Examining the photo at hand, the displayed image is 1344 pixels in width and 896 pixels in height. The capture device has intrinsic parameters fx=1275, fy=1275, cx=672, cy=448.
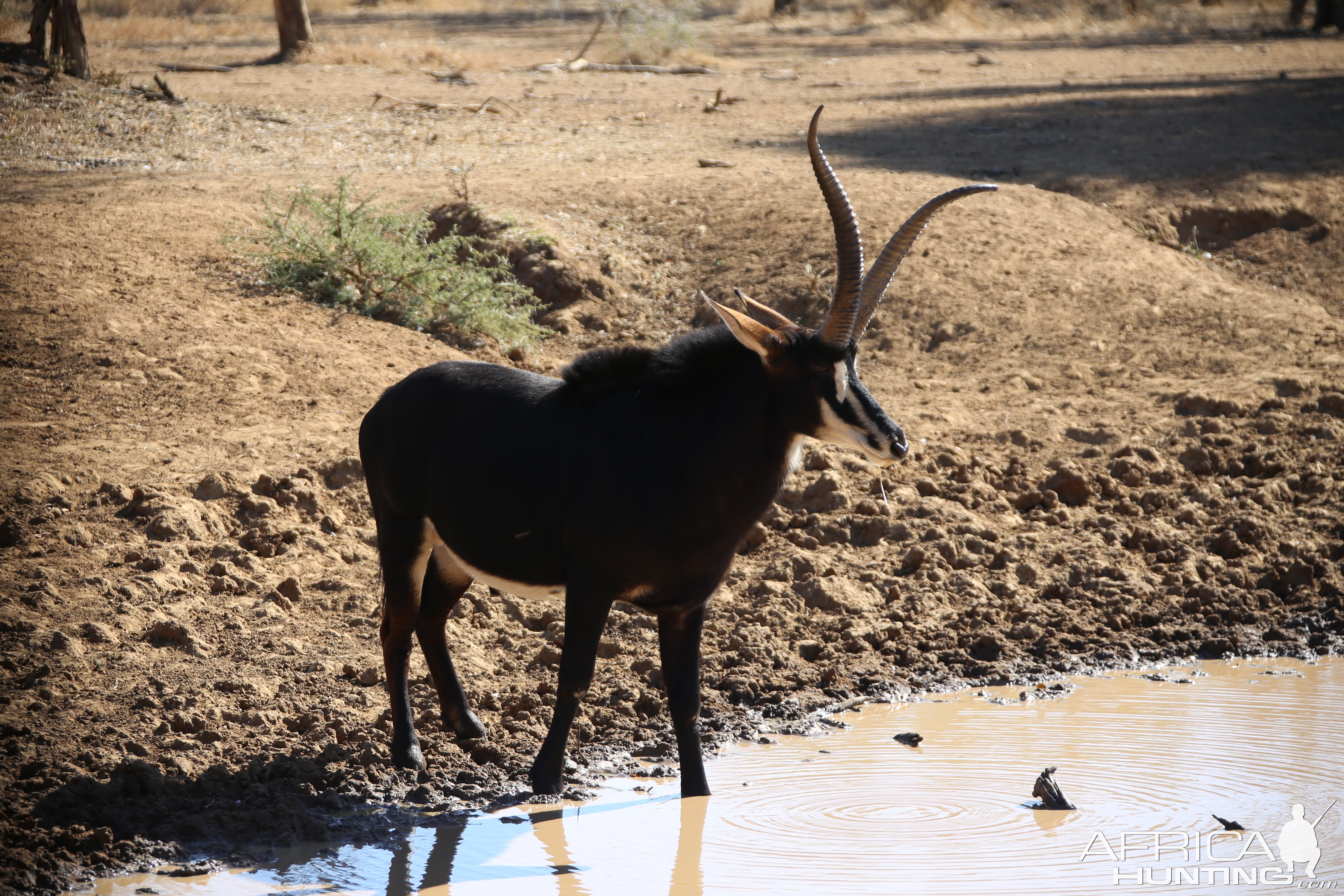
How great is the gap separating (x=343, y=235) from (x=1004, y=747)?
661 cm

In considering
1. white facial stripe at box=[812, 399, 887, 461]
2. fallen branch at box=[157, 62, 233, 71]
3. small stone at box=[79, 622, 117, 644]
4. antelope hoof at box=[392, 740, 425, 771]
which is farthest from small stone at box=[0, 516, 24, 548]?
fallen branch at box=[157, 62, 233, 71]

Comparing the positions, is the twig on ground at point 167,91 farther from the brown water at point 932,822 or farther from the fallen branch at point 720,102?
the brown water at point 932,822

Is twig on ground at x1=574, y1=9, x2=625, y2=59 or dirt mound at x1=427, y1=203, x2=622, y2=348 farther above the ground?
twig on ground at x1=574, y1=9, x2=625, y2=59

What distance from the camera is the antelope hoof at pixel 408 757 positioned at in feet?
18.5

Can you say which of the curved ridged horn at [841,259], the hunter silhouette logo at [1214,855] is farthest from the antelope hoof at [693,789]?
the curved ridged horn at [841,259]

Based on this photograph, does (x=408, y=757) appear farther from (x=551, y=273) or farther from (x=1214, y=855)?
(x=551, y=273)

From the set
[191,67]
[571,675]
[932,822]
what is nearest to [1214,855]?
[932,822]

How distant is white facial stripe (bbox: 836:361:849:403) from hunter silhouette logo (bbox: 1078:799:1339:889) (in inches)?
81.8

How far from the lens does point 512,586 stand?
534 centimetres

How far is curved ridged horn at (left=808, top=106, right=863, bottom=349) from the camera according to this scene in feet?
16.5

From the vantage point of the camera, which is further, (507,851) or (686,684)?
(686,684)

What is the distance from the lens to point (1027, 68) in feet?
79.5

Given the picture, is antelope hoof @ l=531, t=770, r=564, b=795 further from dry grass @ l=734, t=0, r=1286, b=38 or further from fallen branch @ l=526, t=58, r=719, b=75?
dry grass @ l=734, t=0, r=1286, b=38

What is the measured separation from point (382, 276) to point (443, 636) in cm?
496
